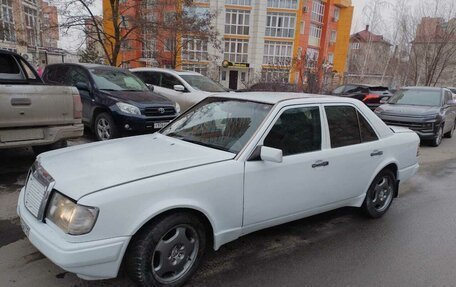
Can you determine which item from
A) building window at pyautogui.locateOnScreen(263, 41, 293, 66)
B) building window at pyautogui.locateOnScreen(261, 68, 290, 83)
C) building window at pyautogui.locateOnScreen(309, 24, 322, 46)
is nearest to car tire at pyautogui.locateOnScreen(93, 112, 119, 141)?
building window at pyautogui.locateOnScreen(261, 68, 290, 83)

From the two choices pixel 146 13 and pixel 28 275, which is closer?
pixel 28 275

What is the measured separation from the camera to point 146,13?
1800 centimetres

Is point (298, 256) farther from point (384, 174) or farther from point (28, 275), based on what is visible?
point (28, 275)

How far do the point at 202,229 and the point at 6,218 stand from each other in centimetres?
261

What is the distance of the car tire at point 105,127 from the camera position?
752 centimetres

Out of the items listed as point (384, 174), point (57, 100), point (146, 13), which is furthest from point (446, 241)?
point (146, 13)

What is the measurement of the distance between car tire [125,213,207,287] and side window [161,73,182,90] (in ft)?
26.8

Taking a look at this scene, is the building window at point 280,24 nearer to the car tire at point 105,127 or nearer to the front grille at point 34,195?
the car tire at point 105,127

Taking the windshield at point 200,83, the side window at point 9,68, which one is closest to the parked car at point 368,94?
the windshield at point 200,83

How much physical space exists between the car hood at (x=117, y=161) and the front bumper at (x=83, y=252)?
0.32m

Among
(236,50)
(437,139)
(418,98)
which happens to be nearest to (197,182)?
(437,139)

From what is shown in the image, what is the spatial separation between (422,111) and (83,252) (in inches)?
407

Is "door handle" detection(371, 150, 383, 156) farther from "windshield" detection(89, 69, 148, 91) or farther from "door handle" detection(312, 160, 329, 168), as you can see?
"windshield" detection(89, 69, 148, 91)

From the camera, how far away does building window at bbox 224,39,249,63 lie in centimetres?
4481
